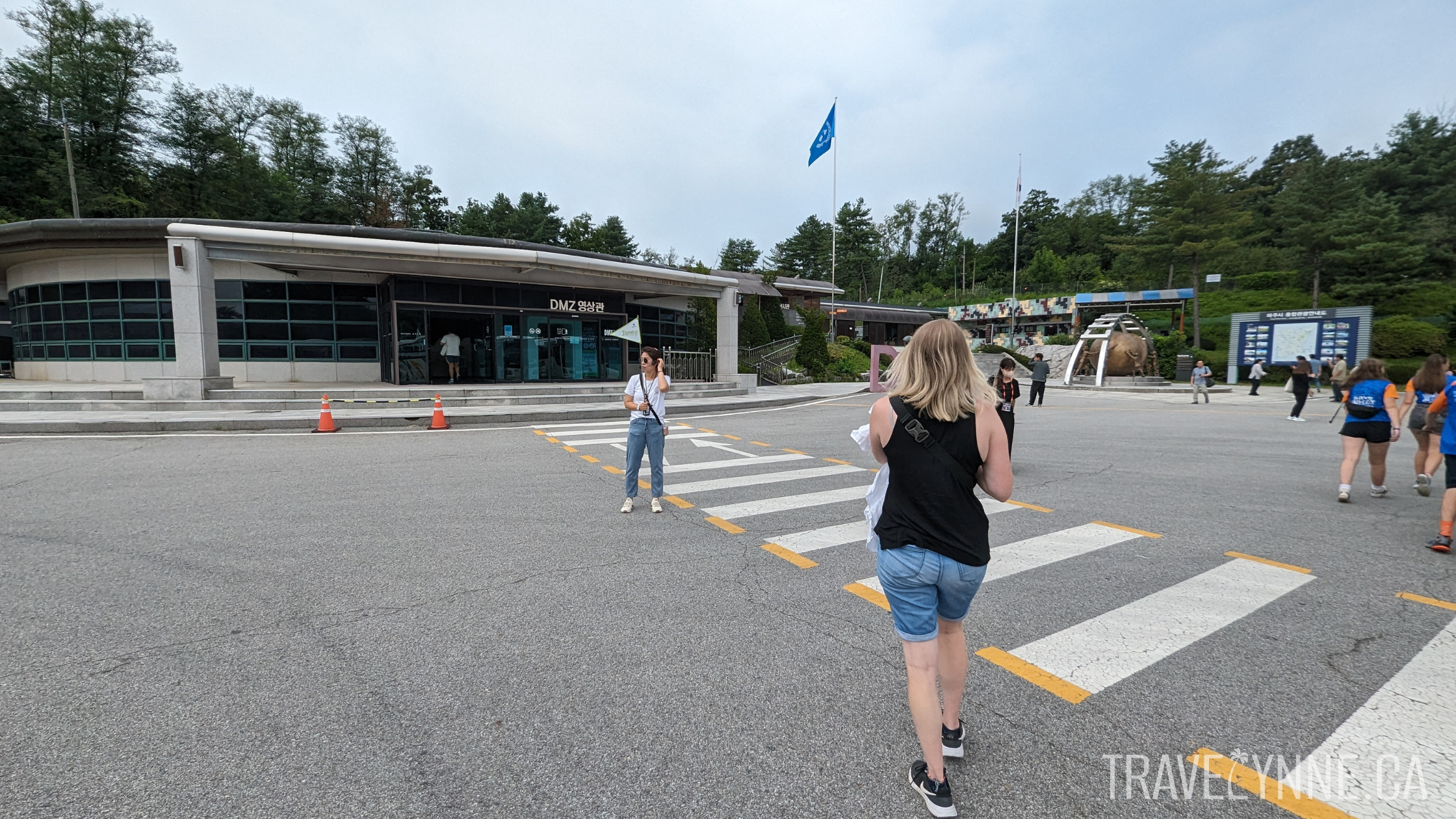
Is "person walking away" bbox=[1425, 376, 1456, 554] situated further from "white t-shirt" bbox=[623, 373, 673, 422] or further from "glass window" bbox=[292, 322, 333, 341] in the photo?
"glass window" bbox=[292, 322, 333, 341]

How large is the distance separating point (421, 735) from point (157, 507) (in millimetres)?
6129

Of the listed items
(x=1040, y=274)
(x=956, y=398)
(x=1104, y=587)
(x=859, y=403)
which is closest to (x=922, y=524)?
(x=956, y=398)

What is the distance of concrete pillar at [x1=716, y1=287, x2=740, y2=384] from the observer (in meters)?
23.5

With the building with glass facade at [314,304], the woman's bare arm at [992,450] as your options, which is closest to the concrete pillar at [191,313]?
the building with glass facade at [314,304]

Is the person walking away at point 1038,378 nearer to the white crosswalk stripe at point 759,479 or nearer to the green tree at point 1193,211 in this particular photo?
the white crosswalk stripe at point 759,479

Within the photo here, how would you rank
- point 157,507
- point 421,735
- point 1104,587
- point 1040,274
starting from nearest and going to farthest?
1. point 421,735
2. point 1104,587
3. point 157,507
4. point 1040,274

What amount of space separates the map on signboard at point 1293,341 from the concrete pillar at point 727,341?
84.1ft

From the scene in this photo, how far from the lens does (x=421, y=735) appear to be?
267 cm

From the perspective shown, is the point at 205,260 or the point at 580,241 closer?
the point at 205,260

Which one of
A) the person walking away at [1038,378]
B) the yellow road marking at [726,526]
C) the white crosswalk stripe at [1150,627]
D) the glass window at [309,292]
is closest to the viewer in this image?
the white crosswalk stripe at [1150,627]

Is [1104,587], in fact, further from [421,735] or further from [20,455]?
[20,455]

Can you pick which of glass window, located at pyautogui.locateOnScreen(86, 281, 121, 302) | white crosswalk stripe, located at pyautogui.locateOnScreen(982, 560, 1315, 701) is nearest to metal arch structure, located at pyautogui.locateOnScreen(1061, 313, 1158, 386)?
white crosswalk stripe, located at pyautogui.locateOnScreen(982, 560, 1315, 701)

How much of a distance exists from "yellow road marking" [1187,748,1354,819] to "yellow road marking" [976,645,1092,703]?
0.50 m

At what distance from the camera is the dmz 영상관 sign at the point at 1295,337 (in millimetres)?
25641
